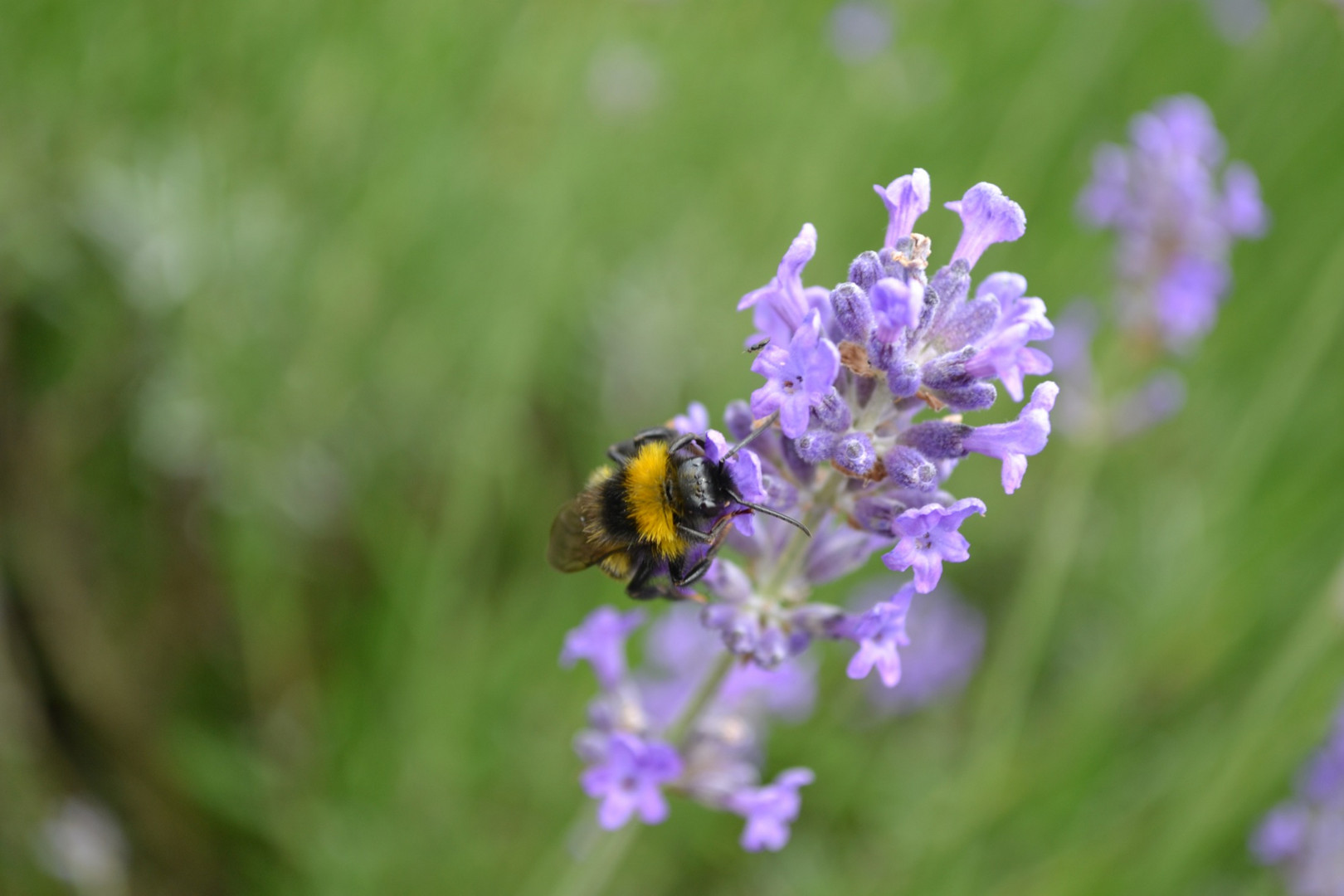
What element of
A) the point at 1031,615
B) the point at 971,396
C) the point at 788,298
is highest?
the point at 1031,615

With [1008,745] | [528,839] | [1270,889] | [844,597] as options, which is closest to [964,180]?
[844,597]

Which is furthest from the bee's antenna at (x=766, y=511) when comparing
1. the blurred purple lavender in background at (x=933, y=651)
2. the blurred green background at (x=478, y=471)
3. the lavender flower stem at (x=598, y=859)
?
the blurred purple lavender in background at (x=933, y=651)

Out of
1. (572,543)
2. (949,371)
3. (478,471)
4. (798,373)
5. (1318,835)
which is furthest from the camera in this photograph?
(478,471)

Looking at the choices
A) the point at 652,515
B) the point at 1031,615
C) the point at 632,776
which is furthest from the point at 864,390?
the point at 1031,615

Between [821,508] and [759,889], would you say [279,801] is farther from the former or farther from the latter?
[821,508]

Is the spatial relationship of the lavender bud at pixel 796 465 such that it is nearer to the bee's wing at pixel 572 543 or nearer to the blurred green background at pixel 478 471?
the bee's wing at pixel 572 543

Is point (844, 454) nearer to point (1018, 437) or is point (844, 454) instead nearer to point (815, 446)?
point (815, 446)
